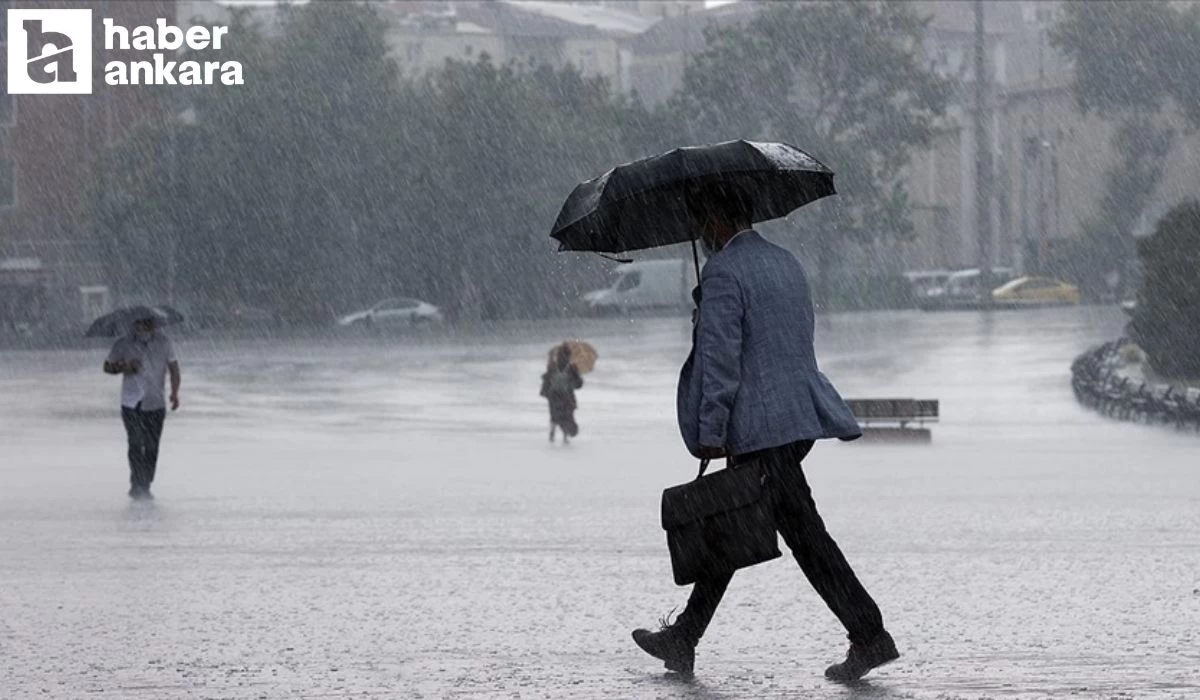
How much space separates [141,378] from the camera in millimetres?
15984

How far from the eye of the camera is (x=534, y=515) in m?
14.3

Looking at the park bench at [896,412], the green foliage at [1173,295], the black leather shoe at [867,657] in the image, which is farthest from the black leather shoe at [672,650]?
the green foliage at [1173,295]

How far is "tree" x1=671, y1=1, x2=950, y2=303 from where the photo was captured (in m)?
73.7

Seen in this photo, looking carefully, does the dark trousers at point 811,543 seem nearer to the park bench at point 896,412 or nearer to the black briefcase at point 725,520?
the black briefcase at point 725,520

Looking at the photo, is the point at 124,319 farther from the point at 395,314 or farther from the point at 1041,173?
the point at 1041,173

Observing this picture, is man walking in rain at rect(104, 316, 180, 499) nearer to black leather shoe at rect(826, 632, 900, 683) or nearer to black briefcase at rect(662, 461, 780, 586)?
black briefcase at rect(662, 461, 780, 586)

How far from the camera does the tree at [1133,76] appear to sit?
8306 cm

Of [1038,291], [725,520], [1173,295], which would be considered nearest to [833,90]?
[1038,291]

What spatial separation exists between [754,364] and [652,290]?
63659 mm

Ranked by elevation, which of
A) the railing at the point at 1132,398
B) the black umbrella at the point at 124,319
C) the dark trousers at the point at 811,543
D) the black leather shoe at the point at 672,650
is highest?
the black umbrella at the point at 124,319

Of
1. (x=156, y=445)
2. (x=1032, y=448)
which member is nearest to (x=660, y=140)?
(x=1032, y=448)

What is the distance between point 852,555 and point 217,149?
186 feet

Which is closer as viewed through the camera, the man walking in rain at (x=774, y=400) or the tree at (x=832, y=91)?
the man walking in rain at (x=774, y=400)

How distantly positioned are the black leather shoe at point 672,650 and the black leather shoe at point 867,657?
0.52 metres
